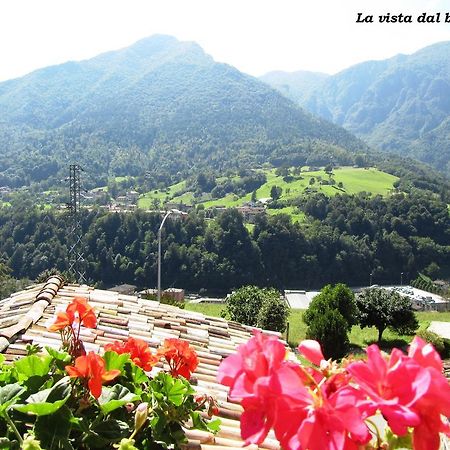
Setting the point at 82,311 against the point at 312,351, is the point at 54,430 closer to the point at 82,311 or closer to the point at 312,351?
the point at 82,311

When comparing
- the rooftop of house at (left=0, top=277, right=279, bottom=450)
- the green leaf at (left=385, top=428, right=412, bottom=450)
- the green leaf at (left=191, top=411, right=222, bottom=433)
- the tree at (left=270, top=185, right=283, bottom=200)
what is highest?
the green leaf at (left=385, top=428, right=412, bottom=450)

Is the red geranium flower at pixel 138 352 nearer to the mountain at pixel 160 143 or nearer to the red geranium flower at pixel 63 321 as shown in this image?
the red geranium flower at pixel 63 321

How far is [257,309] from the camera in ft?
69.5

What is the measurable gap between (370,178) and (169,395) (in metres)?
106

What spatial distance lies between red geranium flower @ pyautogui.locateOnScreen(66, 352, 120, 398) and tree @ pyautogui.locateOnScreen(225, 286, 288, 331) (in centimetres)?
1811

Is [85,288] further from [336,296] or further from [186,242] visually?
[186,242]

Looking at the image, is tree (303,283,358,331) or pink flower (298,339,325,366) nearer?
pink flower (298,339,325,366)

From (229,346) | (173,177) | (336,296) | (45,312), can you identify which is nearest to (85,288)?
(45,312)

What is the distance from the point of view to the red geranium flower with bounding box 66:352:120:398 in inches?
60.1

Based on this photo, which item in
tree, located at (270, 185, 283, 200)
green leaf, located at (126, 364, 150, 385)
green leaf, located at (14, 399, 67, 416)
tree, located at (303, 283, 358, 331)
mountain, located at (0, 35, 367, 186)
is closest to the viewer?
green leaf, located at (14, 399, 67, 416)

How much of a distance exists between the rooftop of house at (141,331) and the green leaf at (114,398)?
89 centimetres

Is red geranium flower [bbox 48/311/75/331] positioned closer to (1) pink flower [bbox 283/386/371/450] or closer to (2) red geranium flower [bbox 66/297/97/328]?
(2) red geranium flower [bbox 66/297/97/328]

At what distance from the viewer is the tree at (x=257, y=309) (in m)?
19.7

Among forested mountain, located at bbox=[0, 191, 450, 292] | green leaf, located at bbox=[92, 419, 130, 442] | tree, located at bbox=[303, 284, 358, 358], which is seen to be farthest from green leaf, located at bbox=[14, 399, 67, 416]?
forested mountain, located at bbox=[0, 191, 450, 292]
